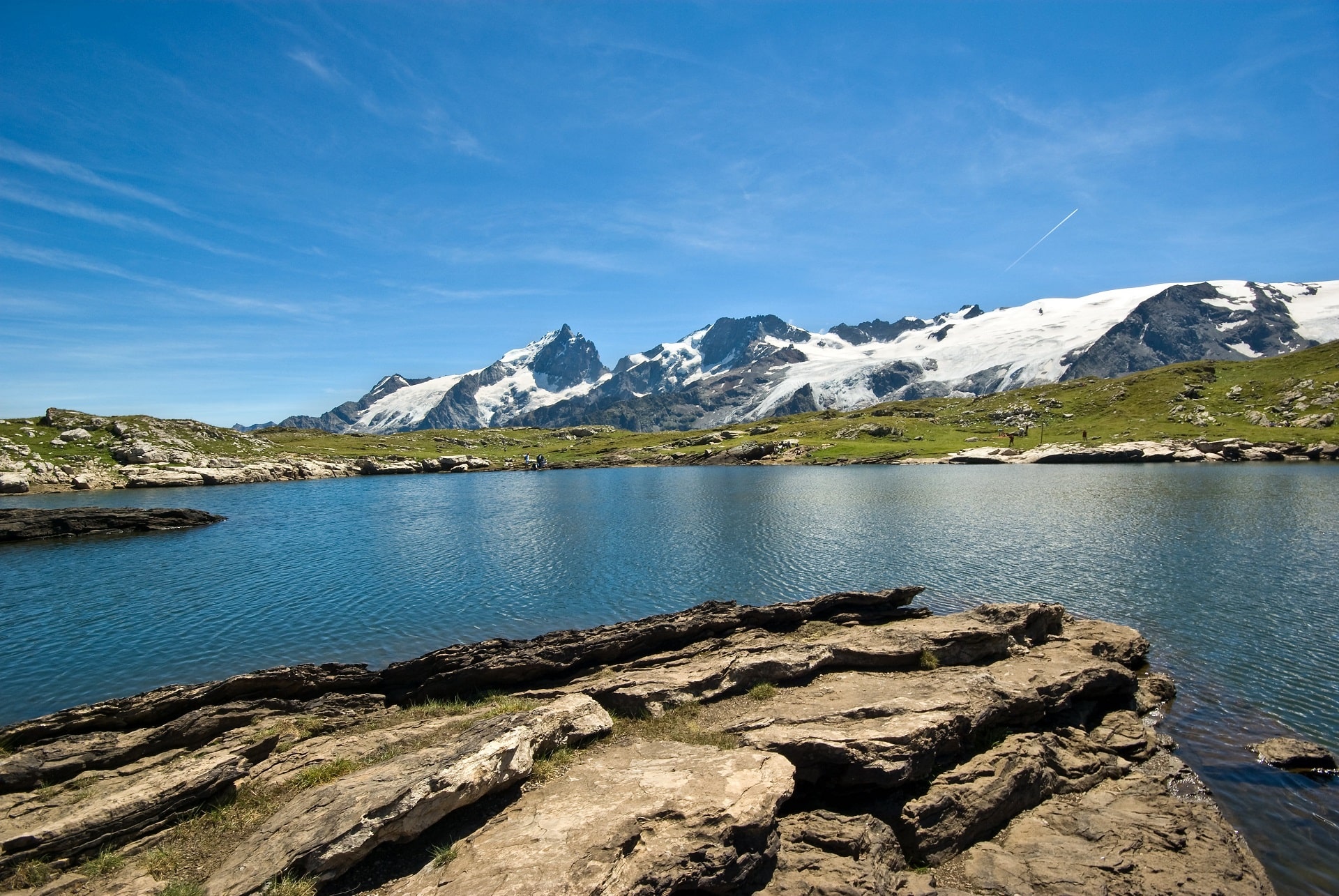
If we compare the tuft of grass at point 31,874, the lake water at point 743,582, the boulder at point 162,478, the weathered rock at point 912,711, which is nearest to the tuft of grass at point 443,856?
the tuft of grass at point 31,874

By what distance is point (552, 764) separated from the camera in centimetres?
1698

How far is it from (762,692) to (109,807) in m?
18.6

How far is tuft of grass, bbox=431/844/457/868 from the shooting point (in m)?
12.8

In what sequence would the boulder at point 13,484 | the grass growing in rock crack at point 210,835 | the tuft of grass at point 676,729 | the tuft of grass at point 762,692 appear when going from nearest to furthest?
the grass growing in rock crack at point 210,835
the tuft of grass at point 676,729
the tuft of grass at point 762,692
the boulder at point 13,484

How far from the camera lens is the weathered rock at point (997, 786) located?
17062 mm

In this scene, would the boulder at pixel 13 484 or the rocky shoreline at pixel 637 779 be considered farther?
the boulder at pixel 13 484

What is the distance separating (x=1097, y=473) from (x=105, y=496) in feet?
614

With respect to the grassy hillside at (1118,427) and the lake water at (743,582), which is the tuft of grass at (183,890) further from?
the grassy hillside at (1118,427)

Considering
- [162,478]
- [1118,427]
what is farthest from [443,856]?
[1118,427]

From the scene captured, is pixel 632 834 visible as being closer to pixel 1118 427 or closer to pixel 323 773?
pixel 323 773

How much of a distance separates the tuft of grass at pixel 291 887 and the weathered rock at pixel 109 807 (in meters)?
5.48

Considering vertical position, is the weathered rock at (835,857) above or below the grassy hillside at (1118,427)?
below

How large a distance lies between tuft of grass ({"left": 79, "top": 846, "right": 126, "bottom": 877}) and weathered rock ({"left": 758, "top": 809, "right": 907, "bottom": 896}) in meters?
14.5

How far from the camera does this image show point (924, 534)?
63.3 metres
